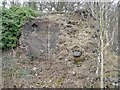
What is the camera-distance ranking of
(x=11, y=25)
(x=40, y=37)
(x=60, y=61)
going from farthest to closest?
(x=11, y=25)
(x=40, y=37)
(x=60, y=61)

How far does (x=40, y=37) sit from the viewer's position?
9.09 metres

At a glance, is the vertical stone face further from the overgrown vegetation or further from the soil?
the overgrown vegetation

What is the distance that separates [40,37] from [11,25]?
4.18 ft

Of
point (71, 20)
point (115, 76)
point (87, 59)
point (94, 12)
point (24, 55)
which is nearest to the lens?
point (94, 12)

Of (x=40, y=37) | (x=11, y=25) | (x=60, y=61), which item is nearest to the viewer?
(x=60, y=61)

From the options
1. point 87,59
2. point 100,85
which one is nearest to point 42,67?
point 87,59

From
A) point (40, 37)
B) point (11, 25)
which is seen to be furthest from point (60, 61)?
point (11, 25)

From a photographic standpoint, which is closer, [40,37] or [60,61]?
[60,61]

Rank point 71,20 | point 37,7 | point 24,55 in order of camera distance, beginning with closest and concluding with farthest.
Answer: point 24,55, point 71,20, point 37,7

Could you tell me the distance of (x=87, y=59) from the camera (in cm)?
779

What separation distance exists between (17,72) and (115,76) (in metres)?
3.27

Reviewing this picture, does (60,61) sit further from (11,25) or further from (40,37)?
(11,25)

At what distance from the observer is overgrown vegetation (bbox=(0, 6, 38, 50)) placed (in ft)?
29.3

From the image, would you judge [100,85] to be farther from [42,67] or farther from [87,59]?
[42,67]
